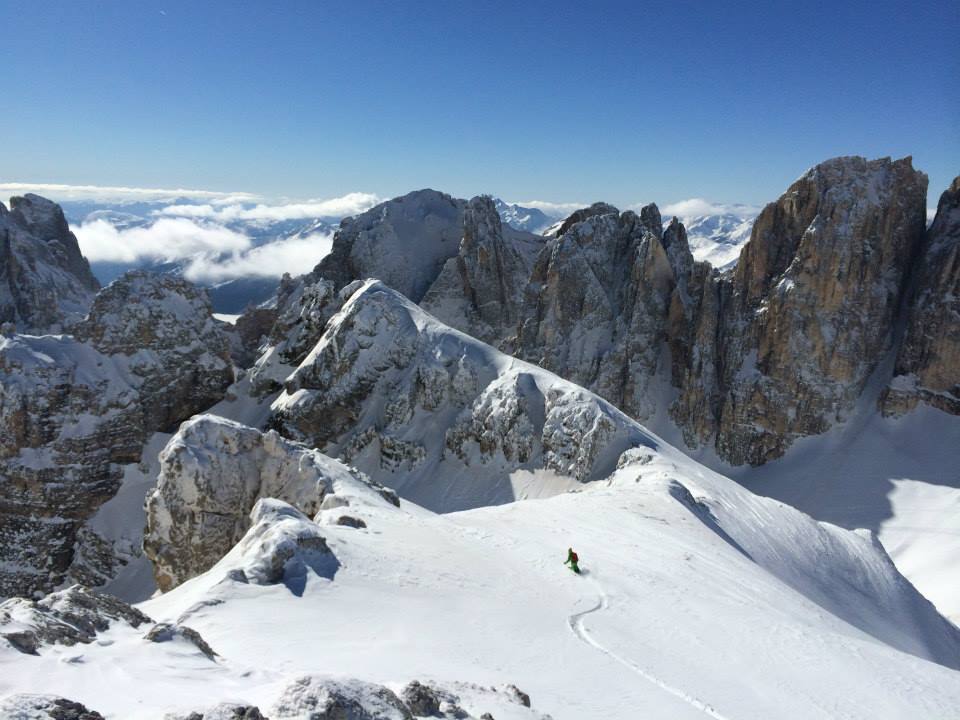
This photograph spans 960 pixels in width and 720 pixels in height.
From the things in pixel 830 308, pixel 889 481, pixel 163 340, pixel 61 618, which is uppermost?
pixel 830 308

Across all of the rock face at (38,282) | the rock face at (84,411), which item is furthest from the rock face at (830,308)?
the rock face at (38,282)

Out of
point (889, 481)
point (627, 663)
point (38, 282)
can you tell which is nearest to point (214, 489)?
point (627, 663)

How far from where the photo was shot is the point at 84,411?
54531 mm

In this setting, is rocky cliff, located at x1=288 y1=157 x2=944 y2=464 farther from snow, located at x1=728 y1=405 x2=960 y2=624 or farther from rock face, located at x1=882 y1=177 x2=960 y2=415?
snow, located at x1=728 y1=405 x2=960 y2=624

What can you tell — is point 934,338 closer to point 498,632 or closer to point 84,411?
point 498,632

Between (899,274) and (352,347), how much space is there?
7012cm

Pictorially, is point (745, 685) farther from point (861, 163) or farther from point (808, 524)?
point (861, 163)

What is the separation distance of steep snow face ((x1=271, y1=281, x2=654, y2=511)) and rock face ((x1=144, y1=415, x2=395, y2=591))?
19516 mm

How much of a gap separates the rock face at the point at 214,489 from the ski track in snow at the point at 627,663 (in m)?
14.1

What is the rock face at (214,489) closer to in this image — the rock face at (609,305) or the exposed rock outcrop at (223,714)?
the exposed rock outcrop at (223,714)

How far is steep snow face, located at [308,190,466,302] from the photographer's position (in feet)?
357

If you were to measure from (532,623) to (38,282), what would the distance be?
116 m

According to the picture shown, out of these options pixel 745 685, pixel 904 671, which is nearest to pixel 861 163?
pixel 904 671

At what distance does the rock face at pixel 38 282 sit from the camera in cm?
10106
